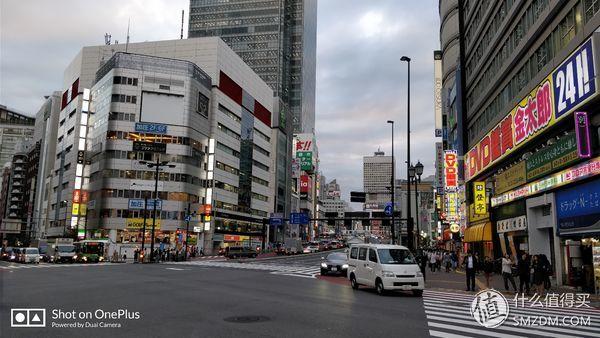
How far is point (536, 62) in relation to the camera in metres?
27.7

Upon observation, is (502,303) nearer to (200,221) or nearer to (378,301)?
(378,301)

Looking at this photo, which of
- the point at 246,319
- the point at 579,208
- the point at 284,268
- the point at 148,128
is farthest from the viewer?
the point at 148,128

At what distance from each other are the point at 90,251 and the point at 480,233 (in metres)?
38.5

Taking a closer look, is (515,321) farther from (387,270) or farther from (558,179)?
(558,179)

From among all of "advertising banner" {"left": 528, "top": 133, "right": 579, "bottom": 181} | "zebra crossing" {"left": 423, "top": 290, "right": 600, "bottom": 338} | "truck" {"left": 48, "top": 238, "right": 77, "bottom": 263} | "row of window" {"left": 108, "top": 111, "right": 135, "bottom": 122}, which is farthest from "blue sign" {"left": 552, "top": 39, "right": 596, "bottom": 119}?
"row of window" {"left": 108, "top": 111, "right": 135, "bottom": 122}

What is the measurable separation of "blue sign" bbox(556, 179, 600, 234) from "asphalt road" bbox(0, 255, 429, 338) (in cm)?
882

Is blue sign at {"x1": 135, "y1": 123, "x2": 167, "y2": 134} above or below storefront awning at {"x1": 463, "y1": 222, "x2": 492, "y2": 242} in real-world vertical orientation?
above

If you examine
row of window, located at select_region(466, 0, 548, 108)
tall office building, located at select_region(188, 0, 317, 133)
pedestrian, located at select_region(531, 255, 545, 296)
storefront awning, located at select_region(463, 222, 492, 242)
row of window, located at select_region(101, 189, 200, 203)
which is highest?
tall office building, located at select_region(188, 0, 317, 133)

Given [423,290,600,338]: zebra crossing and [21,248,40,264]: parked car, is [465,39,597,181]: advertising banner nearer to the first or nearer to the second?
[423,290,600,338]: zebra crossing

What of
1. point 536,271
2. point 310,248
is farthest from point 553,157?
point 310,248

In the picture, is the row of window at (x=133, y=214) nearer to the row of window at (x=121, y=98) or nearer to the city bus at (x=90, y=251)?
the row of window at (x=121, y=98)

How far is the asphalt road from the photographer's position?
32.7 feet

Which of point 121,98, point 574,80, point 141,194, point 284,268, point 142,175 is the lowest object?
point 284,268

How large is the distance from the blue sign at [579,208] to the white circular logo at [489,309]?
5.00 m
